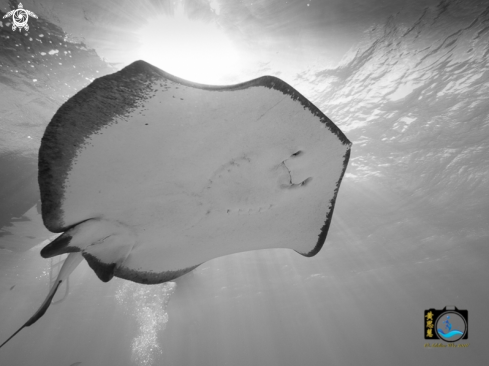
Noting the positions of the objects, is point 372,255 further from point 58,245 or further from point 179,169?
point 58,245

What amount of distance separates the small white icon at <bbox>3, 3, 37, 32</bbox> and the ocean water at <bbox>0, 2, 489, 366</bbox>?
1.72 metres

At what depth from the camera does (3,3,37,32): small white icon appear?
5062mm

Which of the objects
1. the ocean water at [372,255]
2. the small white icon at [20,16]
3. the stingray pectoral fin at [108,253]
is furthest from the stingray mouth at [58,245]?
the ocean water at [372,255]

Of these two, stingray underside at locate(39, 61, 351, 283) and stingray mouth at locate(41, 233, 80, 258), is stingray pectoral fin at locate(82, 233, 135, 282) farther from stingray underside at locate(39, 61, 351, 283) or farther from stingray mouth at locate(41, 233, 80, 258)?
stingray mouth at locate(41, 233, 80, 258)

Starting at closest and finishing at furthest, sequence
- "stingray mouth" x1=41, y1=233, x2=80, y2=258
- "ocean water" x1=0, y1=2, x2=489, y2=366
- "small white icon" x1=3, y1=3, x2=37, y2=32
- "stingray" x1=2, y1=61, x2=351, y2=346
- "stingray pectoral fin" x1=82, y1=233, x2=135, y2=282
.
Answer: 1. "stingray" x1=2, y1=61, x2=351, y2=346
2. "stingray mouth" x1=41, y1=233, x2=80, y2=258
3. "stingray pectoral fin" x1=82, y1=233, x2=135, y2=282
4. "small white icon" x1=3, y1=3, x2=37, y2=32
5. "ocean water" x1=0, y1=2, x2=489, y2=366

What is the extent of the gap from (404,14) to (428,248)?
19829 millimetres

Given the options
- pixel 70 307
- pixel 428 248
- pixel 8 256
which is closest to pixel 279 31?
pixel 8 256

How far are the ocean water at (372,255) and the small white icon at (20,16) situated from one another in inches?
67.6

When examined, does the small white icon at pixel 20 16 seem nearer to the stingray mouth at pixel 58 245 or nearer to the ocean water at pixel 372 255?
the ocean water at pixel 372 255

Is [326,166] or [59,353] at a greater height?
[326,166]

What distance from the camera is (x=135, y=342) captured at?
50469mm

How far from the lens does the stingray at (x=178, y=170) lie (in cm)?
189

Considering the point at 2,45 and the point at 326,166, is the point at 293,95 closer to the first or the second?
the point at 326,166

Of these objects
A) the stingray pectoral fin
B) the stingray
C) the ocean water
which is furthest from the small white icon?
the stingray pectoral fin
